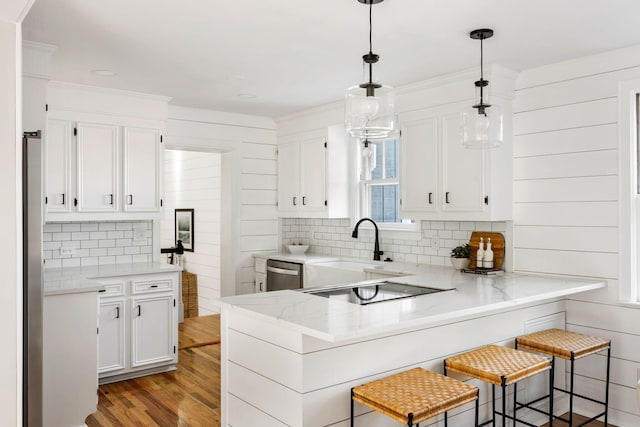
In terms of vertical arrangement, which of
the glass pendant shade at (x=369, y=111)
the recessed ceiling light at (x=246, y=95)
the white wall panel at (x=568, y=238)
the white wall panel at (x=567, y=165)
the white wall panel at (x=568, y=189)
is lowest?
the white wall panel at (x=568, y=238)

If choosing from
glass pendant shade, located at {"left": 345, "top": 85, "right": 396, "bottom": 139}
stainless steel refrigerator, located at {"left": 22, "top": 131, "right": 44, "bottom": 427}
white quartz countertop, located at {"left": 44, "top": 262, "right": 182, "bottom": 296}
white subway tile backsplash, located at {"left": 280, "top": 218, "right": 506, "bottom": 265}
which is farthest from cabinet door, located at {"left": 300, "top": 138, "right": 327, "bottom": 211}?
stainless steel refrigerator, located at {"left": 22, "top": 131, "right": 44, "bottom": 427}

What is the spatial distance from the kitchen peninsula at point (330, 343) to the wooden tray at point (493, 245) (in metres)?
0.84

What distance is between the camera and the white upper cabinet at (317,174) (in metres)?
5.28

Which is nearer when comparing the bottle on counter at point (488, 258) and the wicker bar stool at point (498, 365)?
the wicker bar stool at point (498, 365)

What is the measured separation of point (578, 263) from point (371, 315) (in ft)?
6.54

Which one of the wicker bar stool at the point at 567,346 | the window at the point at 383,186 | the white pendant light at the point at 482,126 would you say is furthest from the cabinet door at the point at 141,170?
the wicker bar stool at the point at 567,346

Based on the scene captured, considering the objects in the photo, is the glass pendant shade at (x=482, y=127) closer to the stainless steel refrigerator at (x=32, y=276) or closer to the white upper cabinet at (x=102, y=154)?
the stainless steel refrigerator at (x=32, y=276)

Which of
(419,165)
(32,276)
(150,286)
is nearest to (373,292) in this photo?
(419,165)

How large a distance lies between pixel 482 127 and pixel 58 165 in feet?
11.0

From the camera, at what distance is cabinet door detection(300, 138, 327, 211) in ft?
17.5

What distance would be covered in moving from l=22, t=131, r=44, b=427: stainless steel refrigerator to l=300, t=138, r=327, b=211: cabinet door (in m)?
3.20

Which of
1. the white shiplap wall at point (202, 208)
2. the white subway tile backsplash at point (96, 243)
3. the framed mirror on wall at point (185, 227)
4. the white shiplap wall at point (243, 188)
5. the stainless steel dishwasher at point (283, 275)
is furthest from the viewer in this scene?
the framed mirror on wall at point (185, 227)

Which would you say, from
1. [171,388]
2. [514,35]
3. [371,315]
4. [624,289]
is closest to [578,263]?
[624,289]

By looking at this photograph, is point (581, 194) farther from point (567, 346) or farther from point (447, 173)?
point (567, 346)
